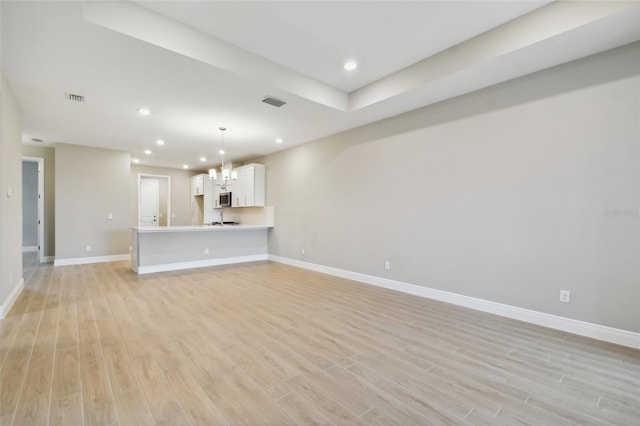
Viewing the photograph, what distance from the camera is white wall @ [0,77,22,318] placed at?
311cm

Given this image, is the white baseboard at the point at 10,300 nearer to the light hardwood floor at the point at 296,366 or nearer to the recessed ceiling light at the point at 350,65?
the light hardwood floor at the point at 296,366

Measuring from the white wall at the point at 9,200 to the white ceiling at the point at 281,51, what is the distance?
1.10 feet

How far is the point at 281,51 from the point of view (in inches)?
120

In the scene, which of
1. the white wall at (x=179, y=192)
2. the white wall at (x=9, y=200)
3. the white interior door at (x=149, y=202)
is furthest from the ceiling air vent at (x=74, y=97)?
the white interior door at (x=149, y=202)

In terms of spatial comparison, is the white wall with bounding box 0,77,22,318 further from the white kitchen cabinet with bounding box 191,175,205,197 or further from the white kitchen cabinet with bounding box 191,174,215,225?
the white kitchen cabinet with bounding box 191,175,205,197

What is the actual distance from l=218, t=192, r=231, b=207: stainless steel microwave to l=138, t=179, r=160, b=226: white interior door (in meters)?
2.73

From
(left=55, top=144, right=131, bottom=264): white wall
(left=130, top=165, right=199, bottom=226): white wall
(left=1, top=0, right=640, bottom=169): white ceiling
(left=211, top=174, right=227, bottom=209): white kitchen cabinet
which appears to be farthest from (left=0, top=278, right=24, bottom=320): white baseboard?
(left=130, top=165, right=199, bottom=226): white wall

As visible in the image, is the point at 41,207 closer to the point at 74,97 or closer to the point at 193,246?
the point at 193,246

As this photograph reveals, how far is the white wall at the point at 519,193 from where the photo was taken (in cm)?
257

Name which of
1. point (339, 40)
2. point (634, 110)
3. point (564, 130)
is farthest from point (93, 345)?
point (634, 110)

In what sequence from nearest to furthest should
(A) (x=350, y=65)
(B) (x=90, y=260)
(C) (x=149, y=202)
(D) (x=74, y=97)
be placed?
(A) (x=350, y=65), (D) (x=74, y=97), (B) (x=90, y=260), (C) (x=149, y=202)

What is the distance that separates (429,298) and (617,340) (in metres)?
1.81

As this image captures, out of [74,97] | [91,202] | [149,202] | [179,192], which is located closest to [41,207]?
[91,202]

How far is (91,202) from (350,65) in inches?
267
